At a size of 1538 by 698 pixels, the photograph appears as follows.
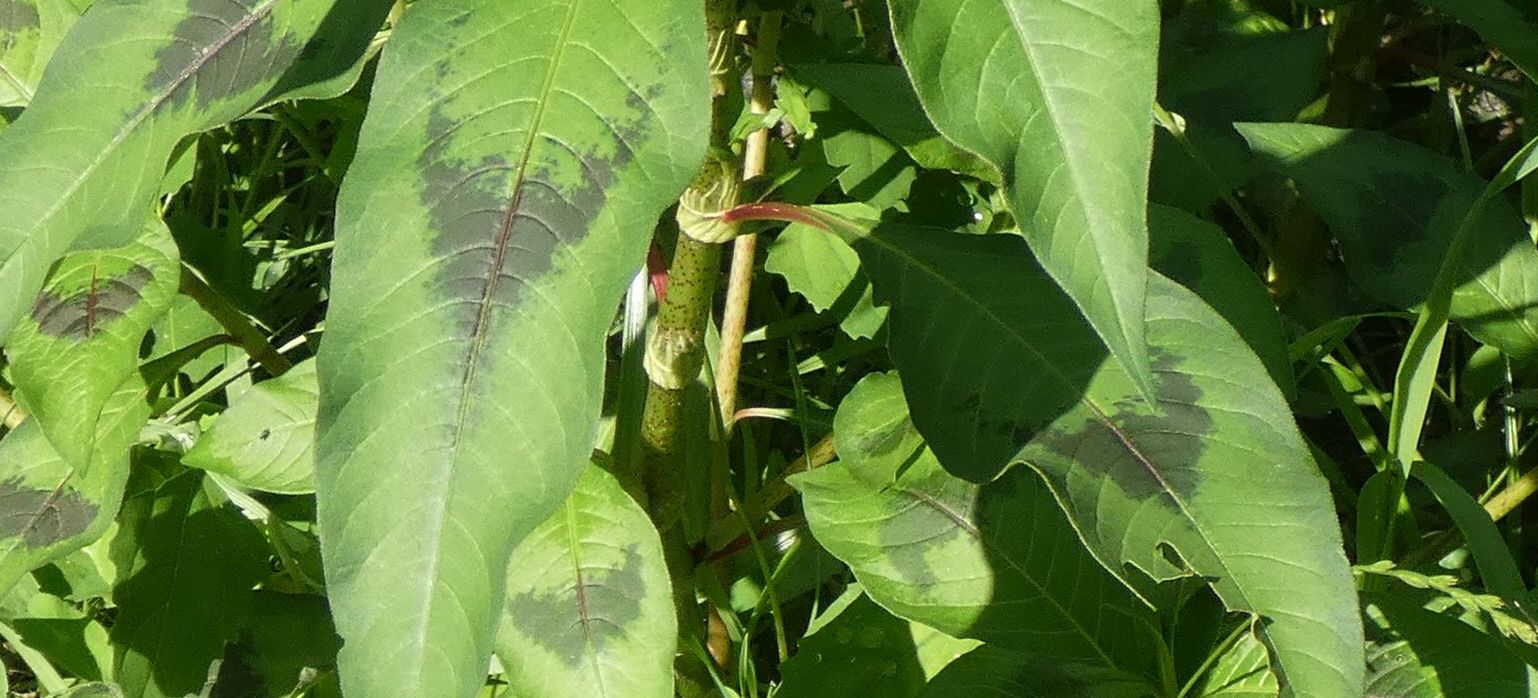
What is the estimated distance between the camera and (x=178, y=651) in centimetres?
167

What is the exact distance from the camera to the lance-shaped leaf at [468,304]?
2.94 feet

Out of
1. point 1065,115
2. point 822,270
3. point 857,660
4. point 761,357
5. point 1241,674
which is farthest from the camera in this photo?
point 761,357

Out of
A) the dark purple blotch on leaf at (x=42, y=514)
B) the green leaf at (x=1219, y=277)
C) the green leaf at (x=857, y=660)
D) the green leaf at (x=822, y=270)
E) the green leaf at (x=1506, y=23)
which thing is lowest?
the green leaf at (x=857, y=660)

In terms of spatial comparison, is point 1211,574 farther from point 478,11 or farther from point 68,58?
point 68,58

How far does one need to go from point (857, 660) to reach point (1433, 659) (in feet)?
1.92

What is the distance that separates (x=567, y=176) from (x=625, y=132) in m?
0.05

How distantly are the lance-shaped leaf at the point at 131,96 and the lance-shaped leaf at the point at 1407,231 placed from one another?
1.10 meters

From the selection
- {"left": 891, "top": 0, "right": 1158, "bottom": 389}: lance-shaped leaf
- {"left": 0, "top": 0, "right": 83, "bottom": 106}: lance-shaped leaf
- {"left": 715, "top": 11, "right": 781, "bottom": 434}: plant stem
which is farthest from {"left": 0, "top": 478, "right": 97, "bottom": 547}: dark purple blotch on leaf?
{"left": 891, "top": 0, "right": 1158, "bottom": 389}: lance-shaped leaf

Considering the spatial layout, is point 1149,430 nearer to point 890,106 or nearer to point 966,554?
point 966,554

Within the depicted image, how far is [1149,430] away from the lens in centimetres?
118

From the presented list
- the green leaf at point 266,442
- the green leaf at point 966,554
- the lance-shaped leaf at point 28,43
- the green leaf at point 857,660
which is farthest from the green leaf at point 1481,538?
the lance-shaped leaf at point 28,43

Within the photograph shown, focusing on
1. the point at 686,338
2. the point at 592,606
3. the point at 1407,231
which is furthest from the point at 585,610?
the point at 1407,231

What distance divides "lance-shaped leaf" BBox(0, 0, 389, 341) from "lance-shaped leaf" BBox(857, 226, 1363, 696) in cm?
53

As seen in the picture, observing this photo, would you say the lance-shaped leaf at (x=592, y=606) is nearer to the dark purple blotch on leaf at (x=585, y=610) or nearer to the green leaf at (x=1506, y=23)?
the dark purple blotch on leaf at (x=585, y=610)
